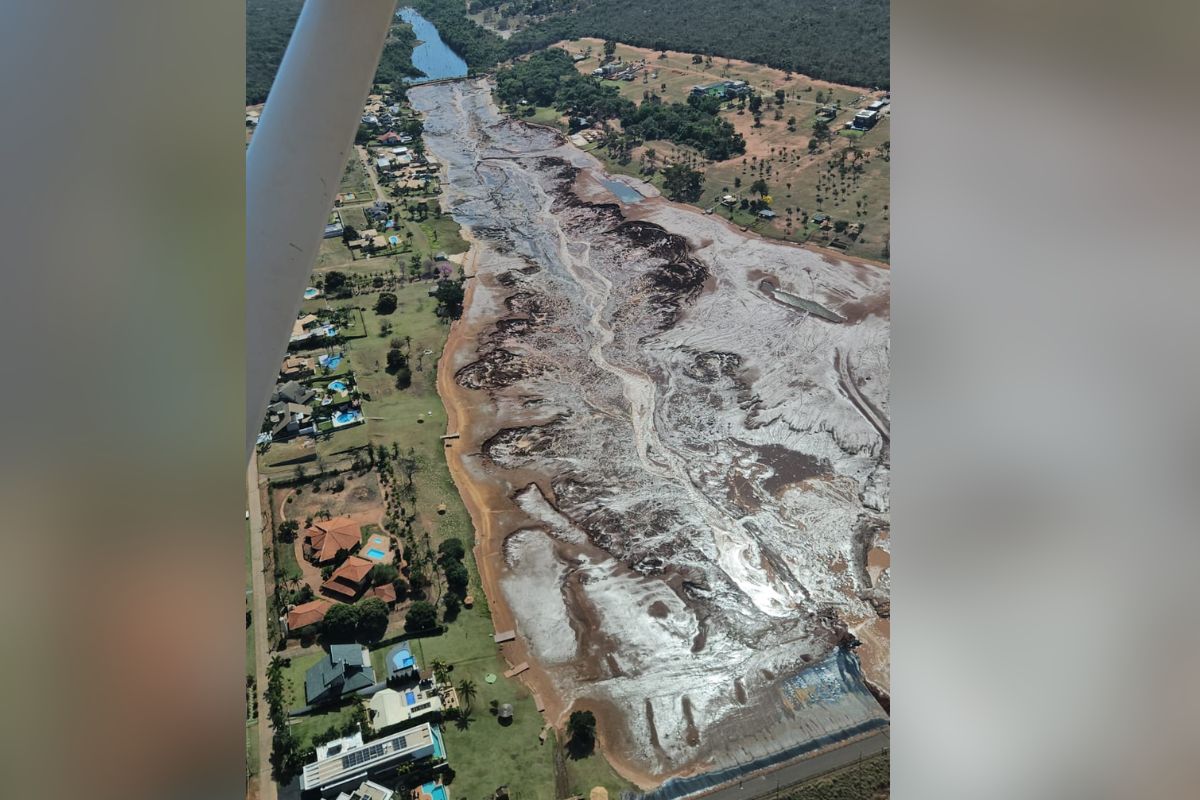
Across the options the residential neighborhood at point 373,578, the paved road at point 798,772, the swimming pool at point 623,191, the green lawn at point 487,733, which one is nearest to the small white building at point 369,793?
the residential neighborhood at point 373,578

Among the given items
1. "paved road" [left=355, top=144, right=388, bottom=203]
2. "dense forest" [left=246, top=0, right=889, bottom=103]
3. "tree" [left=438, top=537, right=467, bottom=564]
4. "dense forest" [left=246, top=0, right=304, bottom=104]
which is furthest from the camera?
"dense forest" [left=246, top=0, right=889, bottom=103]

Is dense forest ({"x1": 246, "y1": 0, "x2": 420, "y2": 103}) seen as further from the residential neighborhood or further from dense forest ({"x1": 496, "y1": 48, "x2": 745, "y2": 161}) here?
the residential neighborhood

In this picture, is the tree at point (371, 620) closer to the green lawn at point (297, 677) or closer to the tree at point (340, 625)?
the tree at point (340, 625)

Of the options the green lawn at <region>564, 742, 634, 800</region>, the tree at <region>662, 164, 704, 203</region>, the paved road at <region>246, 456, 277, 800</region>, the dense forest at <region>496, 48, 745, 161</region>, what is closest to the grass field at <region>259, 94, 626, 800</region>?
the green lawn at <region>564, 742, 634, 800</region>

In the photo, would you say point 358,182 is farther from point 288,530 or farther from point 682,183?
point 288,530

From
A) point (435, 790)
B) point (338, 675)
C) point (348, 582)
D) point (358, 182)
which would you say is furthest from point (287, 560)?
point (358, 182)
